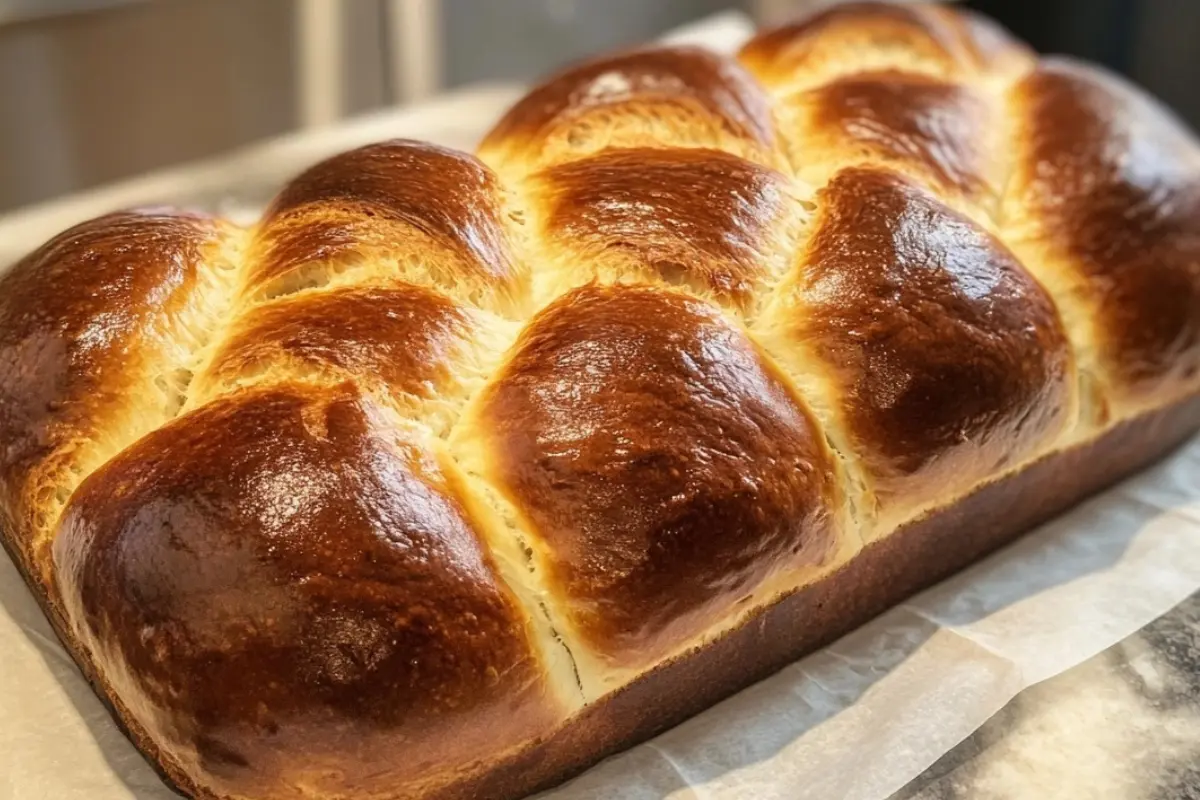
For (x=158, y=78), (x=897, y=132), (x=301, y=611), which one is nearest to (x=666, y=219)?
(x=897, y=132)

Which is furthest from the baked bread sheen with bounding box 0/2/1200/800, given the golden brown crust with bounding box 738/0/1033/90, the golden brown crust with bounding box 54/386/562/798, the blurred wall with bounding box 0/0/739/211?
the blurred wall with bounding box 0/0/739/211

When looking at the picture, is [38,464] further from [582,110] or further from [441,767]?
[582,110]

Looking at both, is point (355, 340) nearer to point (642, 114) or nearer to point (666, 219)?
point (666, 219)

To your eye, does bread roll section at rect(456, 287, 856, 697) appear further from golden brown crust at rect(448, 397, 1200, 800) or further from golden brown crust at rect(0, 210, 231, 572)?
golden brown crust at rect(0, 210, 231, 572)

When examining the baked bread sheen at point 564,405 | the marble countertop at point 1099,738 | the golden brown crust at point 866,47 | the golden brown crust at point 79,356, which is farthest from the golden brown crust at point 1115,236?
the golden brown crust at point 79,356

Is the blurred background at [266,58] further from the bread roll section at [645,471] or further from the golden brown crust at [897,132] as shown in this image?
the bread roll section at [645,471]

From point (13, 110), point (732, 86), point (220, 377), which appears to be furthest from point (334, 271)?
point (13, 110)
